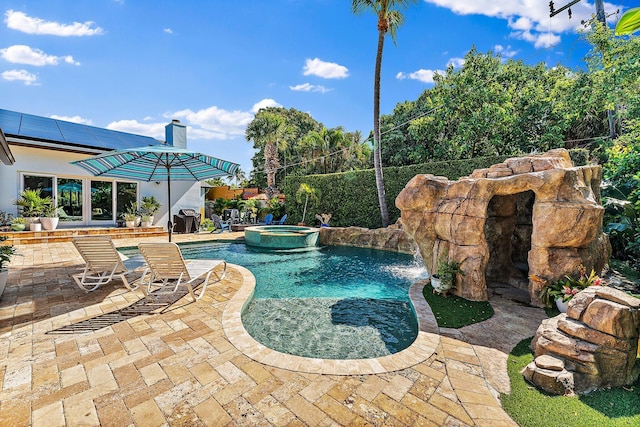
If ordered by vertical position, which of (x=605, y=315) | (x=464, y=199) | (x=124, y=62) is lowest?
(x=605, y=315)

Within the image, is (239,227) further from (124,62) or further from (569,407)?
(569,407)

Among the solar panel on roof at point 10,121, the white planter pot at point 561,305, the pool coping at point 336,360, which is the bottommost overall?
the pool coping at point 336,360

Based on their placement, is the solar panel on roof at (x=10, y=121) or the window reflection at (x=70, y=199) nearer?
the solar panel on roof at (x=10, y=121)

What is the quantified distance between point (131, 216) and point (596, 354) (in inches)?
675

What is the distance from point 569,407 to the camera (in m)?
2.71

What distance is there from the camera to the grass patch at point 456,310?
4.66 m

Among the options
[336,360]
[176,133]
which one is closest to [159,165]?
[336,360]

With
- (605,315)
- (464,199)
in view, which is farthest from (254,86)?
(605,315)

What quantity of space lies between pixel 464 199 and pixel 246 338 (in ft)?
15.9

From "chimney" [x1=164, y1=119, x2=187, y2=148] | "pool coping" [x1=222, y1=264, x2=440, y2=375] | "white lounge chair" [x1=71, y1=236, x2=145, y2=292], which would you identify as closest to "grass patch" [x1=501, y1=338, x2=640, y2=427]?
"pool coping" [x1=222, y1=264, x2=440, y2=375]

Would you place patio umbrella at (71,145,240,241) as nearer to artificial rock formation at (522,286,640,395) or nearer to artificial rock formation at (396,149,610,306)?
artificial rock formation at (396,149,610,306)

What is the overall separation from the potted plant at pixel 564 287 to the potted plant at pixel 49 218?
1664 cm

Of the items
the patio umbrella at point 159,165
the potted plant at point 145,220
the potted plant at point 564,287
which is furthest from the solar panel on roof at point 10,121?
the potted plant at point 564,287

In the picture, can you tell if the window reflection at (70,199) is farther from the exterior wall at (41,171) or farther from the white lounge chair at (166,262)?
the white lounge chair at (166,262)
